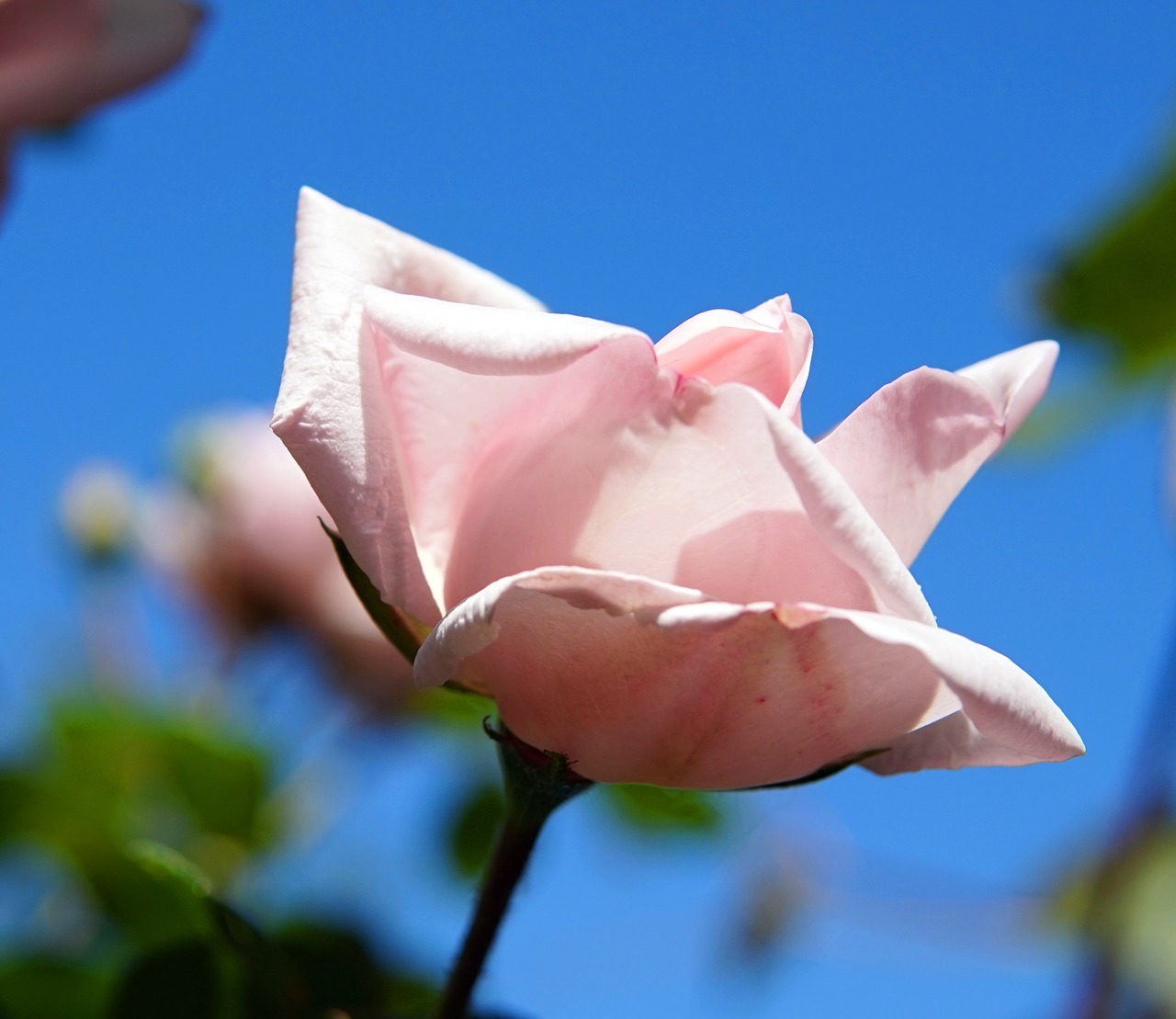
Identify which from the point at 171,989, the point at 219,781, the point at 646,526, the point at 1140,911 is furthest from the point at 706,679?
the point at 219,781

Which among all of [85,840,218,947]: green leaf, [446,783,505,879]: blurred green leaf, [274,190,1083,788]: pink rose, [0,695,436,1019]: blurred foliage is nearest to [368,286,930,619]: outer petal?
[274,190,1083,788]: pink rose

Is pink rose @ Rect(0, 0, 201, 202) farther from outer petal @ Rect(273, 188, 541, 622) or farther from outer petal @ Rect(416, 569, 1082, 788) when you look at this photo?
outer petal @ Rect(416, 569, 1082, 788)

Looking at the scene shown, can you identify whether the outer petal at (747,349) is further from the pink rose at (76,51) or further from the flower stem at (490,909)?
the pink rose at (76,51)

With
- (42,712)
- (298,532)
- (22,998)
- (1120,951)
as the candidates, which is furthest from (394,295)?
(298,532)

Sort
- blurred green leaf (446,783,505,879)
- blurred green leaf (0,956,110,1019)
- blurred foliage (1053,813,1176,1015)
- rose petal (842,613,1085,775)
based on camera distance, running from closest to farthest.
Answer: rose petal (842,613,1085,775) → blurred green leaf (0,956,110,1019) → blurred foliage (1053,813,1176,1015) → blurred green leaf (446,783,505,879)

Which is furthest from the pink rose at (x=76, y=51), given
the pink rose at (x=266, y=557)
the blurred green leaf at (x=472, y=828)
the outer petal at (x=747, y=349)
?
the pink rose at (x=266, y=557)

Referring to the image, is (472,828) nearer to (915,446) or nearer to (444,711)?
(444,711)

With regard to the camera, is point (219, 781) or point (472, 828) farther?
point (472, 828)
